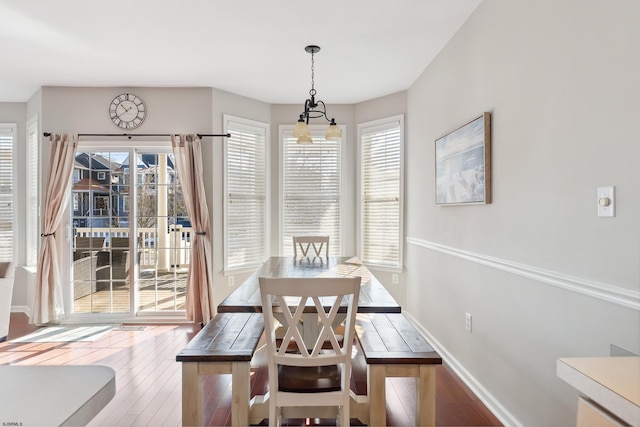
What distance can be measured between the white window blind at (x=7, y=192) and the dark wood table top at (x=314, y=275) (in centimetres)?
368

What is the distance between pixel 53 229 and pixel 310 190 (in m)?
3.07

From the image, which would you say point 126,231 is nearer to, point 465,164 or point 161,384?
point 161,384

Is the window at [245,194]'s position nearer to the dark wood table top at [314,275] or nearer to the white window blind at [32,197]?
the dark wood table top at [314,275]

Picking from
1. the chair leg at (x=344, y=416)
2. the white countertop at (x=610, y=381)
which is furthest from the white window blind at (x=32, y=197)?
the white countertop at (x=610, y=381)

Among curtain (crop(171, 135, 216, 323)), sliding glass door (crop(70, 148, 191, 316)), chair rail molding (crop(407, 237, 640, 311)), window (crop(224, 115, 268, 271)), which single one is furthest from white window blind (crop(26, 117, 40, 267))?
chair rail molding (crop(407, 237, 640, 311))

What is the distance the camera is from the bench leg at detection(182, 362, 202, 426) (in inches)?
70.6

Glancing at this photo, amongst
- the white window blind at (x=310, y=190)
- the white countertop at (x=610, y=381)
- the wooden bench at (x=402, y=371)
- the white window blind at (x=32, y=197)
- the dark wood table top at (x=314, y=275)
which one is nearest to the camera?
the white countertop at (x=610, y=381)

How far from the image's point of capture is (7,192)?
15.6ft

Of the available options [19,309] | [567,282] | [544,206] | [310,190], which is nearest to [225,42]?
[310,190]

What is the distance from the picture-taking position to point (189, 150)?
4180 mm

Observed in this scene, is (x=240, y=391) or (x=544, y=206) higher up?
(x=544, y=206)

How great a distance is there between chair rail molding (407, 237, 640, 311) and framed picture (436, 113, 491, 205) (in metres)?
0.42

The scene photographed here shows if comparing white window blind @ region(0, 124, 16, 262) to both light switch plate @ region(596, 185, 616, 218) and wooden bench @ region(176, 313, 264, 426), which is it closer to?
Result: wooden bench @ region(176, 313, 264, 426)

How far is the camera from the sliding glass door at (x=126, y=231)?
4293 millimetres
